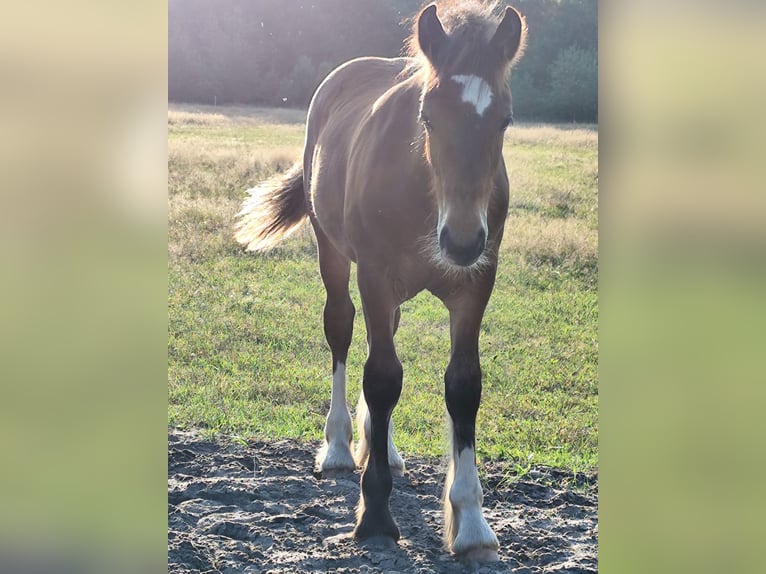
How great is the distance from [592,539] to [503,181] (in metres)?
1.70

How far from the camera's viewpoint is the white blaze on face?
2594 millimetres

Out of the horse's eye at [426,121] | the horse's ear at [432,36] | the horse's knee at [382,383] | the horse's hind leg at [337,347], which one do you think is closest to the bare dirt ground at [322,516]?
the horse's hind leg at [337,347]

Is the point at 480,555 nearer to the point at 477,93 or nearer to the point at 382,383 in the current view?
the point at 382,383

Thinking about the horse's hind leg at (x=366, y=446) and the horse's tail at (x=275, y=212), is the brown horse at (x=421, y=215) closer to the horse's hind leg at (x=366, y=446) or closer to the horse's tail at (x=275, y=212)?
Result: the horse's hind leg at (x=366, y=446)

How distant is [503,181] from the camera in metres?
3.25

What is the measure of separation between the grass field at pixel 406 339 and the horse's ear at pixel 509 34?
1.83 meters

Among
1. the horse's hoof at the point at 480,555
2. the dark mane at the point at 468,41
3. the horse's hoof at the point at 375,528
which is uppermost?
the dark mane at the point at 468,41

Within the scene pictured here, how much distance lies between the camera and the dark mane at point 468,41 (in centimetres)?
267

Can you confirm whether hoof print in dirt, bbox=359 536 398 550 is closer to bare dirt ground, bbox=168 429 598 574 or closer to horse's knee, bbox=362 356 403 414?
bare dirt ground, bbox=168 429 598 574

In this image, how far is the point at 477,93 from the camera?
102 inches

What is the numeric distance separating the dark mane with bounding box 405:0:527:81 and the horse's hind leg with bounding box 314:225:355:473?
1940 mm
